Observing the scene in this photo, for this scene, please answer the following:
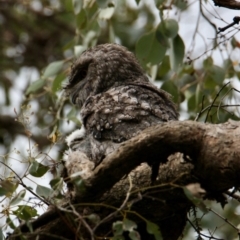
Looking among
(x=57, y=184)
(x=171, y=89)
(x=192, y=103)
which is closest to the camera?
(x=57, y=184)

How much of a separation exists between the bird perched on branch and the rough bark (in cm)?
10

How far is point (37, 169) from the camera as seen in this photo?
131 inches

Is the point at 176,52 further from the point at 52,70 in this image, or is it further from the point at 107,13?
the point at 52,70

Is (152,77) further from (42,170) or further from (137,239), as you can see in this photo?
(137,239)

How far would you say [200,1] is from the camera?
174 inches

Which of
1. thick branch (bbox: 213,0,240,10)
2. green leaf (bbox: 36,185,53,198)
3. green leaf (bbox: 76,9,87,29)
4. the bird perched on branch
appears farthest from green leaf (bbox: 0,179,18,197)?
green leaf (bbox: 76,9,87,29)

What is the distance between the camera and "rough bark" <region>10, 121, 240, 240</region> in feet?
9.67

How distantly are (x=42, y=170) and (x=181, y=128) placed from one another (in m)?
0.81

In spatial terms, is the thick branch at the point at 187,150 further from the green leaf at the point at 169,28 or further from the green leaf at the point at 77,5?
the green leaf at the point at 77,5

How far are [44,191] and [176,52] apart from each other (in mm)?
1595

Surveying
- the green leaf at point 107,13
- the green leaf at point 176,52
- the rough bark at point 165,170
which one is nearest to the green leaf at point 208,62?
the green leaf at point 176,52

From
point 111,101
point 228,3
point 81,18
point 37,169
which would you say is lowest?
point 37,169

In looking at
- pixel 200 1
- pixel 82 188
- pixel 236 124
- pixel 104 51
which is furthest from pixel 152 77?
pixel 82 188

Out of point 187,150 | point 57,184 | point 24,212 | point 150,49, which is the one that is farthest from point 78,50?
point 24,212
